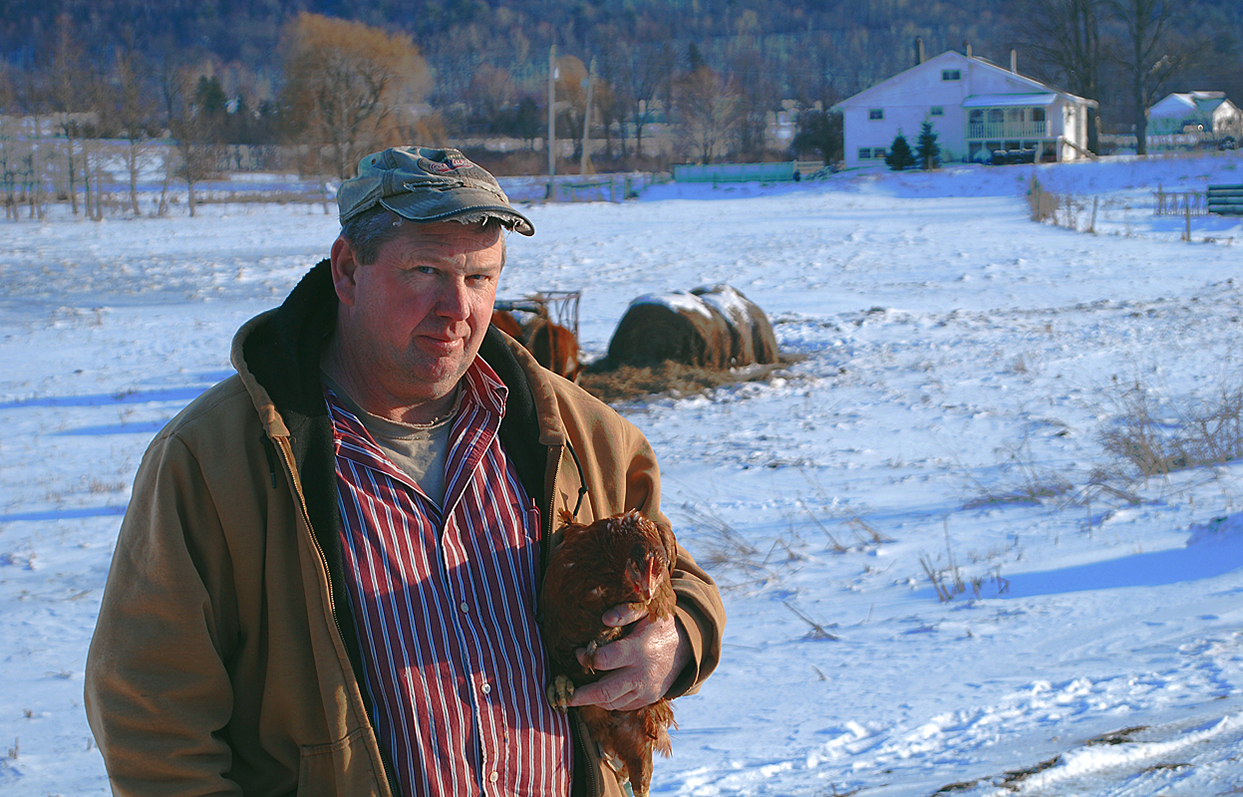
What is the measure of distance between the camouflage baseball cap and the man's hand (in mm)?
803

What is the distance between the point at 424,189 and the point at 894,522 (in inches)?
189

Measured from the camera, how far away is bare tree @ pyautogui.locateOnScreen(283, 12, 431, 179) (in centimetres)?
5547

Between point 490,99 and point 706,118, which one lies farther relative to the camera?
point 490,99

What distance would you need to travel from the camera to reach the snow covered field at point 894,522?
3.70 m

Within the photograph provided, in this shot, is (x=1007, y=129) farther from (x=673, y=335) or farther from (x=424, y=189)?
(x=424, y=189)

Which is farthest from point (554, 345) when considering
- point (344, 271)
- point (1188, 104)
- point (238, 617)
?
point (1188, 104)

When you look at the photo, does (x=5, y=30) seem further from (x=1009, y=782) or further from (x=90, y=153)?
(x=1009, y=782)

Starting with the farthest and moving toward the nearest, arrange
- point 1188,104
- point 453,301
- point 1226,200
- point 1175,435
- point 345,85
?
point 1188,104 < point 345,85 < point 1226,200 < point 1175,435 < point 453,301

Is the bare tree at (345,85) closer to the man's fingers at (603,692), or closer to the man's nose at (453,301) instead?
the man's nose at (453,301)

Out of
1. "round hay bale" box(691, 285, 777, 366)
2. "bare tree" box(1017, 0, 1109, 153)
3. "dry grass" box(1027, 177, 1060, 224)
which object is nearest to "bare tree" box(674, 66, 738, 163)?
"bare tree" box(1017, 0, 1109, 153)

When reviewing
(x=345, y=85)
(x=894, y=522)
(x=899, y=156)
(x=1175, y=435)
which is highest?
(x=345, y=85)

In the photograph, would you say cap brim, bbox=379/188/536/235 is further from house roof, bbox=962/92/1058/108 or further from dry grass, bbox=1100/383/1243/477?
house roof, bbox=962/92/1058/108

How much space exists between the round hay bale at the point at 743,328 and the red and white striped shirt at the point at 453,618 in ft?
29.7

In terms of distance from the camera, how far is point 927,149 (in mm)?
53688
